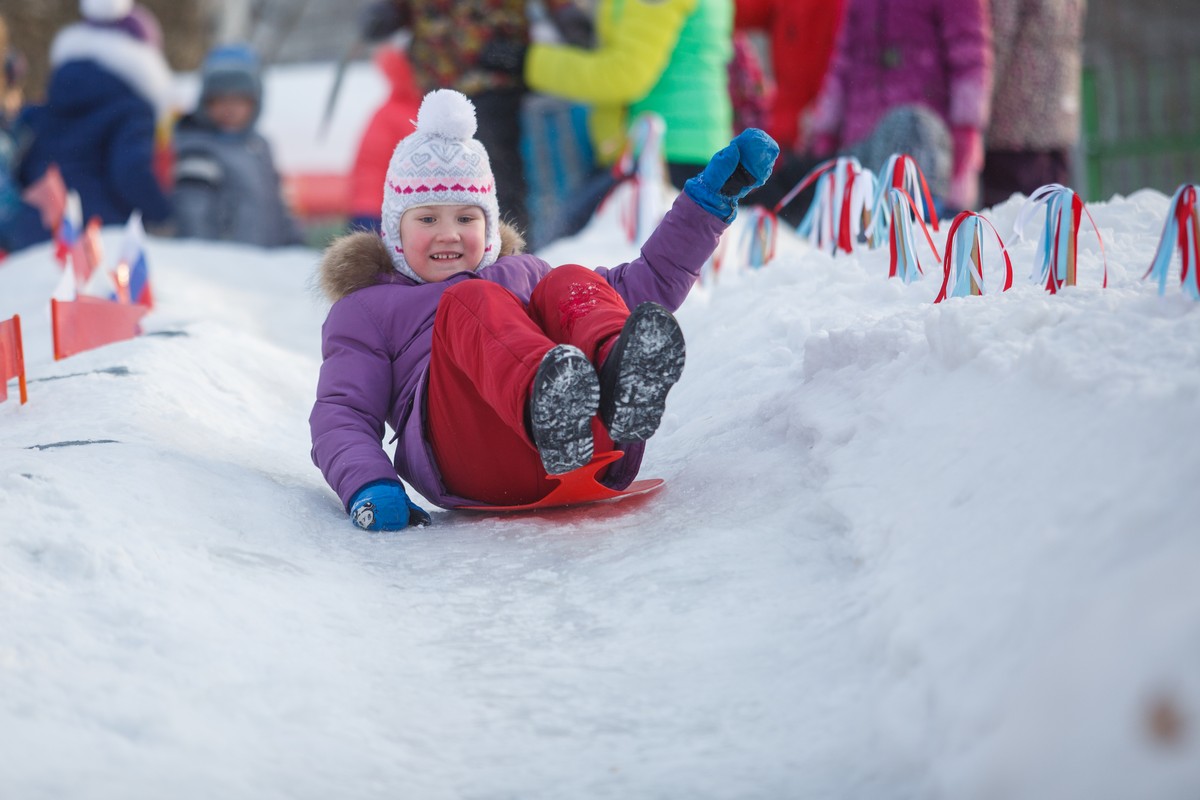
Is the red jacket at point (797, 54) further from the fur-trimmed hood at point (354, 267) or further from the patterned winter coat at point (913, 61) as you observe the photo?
the fur-trimmed hood at point (354, 267)

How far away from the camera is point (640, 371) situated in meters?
2.14

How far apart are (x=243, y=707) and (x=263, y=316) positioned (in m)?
4.37

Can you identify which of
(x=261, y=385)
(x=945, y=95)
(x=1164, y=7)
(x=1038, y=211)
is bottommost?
(x=261, y=385)

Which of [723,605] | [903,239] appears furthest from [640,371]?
[903,239]

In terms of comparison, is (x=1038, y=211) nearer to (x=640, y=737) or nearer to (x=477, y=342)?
(x=477, y=342)

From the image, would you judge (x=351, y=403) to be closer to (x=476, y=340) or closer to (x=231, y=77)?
(x=476, y=340)

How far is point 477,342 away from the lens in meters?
2.34

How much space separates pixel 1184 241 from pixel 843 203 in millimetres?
1849

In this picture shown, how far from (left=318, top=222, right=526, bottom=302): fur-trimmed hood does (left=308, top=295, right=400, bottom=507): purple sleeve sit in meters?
0.05

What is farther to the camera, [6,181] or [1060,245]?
[6,181]

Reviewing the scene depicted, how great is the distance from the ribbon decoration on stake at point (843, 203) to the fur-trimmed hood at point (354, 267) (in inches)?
53.4

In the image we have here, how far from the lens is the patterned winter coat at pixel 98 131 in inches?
301

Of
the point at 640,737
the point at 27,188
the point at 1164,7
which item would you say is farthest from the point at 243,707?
the point at 1164,7

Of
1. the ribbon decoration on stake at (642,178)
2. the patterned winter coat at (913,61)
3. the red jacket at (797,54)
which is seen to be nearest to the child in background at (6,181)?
the ribbon decoration on stake at (642,178)
